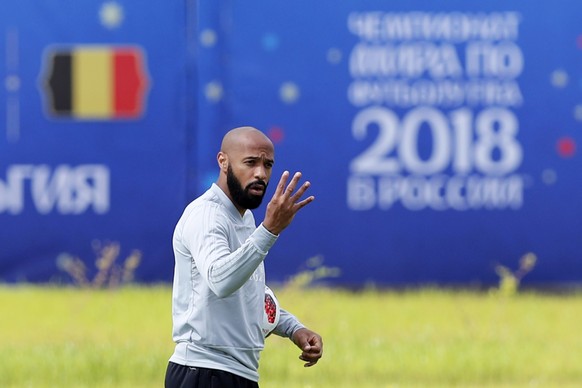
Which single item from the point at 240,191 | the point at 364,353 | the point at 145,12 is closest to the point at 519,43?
the point at 145,12

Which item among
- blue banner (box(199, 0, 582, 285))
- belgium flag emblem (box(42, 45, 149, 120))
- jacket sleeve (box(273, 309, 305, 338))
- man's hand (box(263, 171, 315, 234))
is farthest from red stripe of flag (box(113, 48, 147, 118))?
man's hand (box(263, 171, 315, 234))

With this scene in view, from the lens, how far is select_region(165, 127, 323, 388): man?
160 inches

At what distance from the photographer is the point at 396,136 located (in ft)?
33.0

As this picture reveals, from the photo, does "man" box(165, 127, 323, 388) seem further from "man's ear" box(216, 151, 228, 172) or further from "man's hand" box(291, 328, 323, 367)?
"man's hand" box(291, 328, 323, 367)

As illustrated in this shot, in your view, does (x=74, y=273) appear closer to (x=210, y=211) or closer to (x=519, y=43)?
(x=519, y=43)

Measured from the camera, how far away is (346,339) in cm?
822

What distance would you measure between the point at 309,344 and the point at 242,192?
569 mm

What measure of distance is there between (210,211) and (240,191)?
4.2 inches

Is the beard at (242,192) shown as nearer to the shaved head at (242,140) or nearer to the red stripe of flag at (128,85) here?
the shaved head at (242,140)

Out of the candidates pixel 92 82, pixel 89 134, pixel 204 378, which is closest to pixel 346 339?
pixel 89 134

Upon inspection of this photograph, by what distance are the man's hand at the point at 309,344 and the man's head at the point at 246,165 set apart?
1.65 ft

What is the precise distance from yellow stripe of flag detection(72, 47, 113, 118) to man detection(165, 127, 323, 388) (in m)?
5.93

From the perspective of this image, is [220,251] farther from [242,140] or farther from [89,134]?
[89,134]

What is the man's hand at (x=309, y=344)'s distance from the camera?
4301mm
